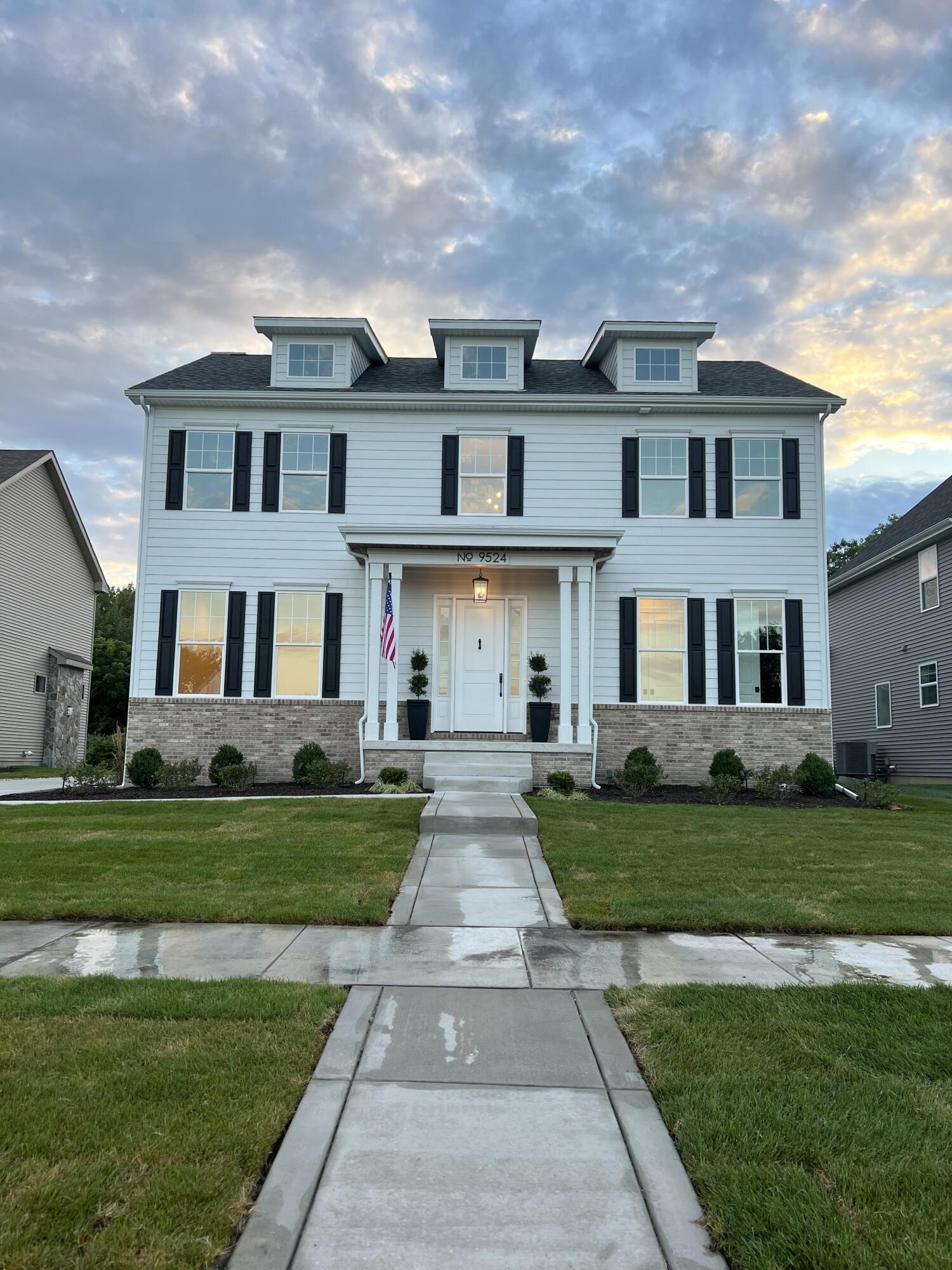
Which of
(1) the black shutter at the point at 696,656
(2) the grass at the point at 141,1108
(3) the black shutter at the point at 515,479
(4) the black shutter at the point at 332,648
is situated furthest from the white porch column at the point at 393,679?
(2) the grass at the point at 141,1108

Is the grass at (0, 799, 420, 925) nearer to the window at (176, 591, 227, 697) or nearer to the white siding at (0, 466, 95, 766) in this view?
the window at (176, 591, 227, 697)

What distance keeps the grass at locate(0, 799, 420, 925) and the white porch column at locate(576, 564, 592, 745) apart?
4.31 m

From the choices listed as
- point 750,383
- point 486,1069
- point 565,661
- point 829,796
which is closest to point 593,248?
point 750,383

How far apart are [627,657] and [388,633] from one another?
14.5 feet

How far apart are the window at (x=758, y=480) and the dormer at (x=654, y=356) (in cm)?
169

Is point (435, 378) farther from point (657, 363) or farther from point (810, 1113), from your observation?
point (810, 1113)

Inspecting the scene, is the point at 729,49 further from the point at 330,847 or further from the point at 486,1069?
the point at 486,1069

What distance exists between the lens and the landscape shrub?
14.9 meters

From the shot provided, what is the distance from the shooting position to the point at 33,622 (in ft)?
82.4

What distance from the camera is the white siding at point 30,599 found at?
2361 centimetres

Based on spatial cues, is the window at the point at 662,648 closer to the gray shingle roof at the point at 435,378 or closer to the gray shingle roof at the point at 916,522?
the gray shingle roof at the point at 435,378

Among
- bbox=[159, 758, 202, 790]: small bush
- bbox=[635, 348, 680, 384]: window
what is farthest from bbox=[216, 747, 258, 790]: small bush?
bbox=[635, 348, 680, 384]: window

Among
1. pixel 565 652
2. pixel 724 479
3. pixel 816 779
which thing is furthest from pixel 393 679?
pixel 816 779

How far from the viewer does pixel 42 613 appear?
25.6 m
